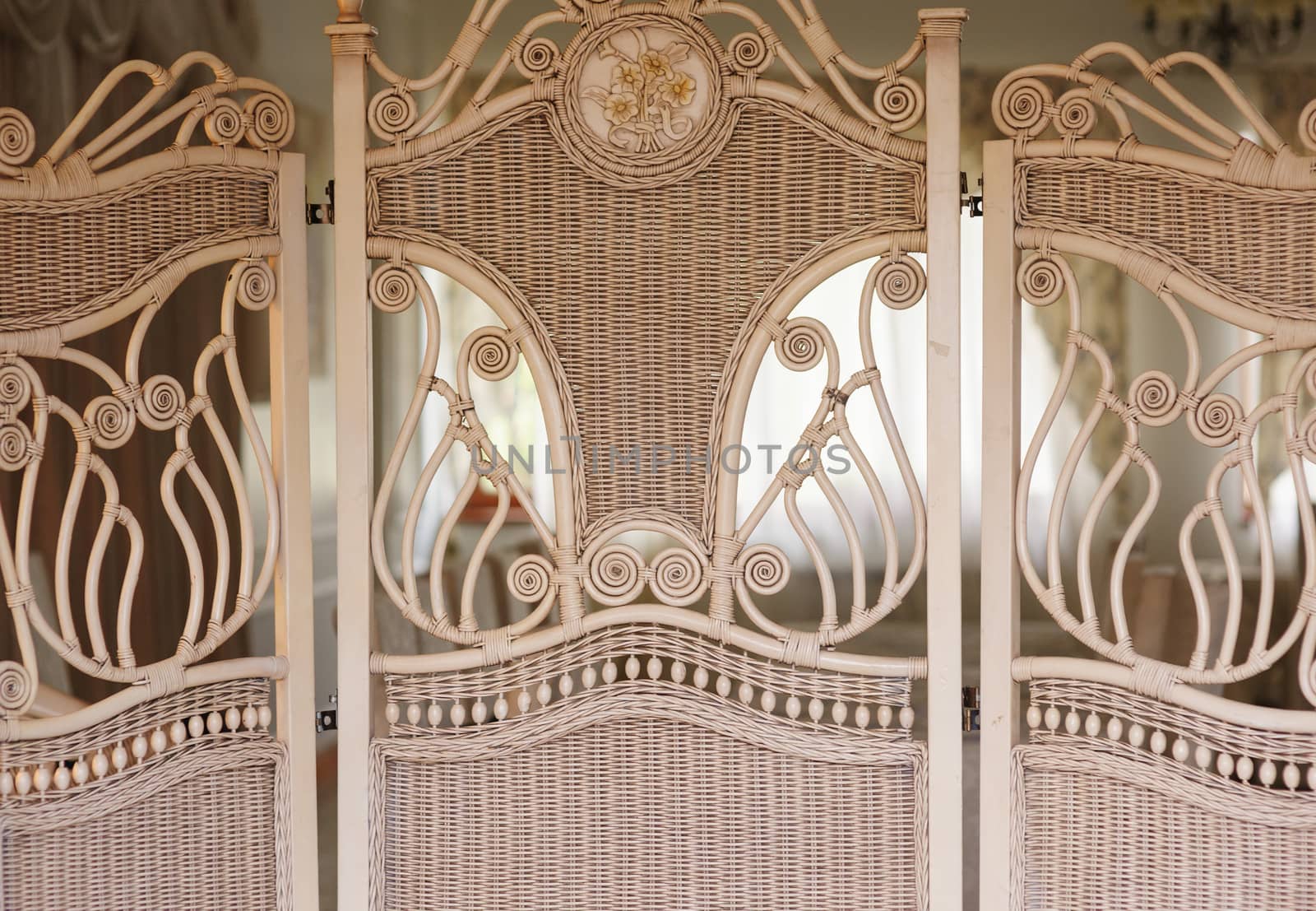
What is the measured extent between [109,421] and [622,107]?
2.90 ft

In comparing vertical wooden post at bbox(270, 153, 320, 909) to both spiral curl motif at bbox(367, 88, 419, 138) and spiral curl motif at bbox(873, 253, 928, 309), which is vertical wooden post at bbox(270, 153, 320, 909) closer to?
spiral curl motif at bbox(367, 88, 419, 138)

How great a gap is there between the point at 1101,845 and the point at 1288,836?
25 cm

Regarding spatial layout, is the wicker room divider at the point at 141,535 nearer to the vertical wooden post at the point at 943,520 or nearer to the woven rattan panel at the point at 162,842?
the woven rattan panel at the point at 162,842

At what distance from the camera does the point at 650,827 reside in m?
1.74

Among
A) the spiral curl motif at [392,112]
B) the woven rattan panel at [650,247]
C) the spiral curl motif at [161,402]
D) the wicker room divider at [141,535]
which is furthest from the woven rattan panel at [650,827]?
the spiral curl motif at [392,112]

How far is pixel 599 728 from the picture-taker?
175 centimetres

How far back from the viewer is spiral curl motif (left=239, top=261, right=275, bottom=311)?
5.74 feet

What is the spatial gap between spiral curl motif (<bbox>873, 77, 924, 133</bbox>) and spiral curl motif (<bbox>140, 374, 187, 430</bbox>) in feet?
3.67

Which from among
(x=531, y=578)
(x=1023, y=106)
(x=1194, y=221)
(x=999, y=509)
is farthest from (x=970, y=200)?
(x=531, y=578)

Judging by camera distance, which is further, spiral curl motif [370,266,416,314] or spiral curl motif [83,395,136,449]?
spiral curl motif [370,266,416,314]

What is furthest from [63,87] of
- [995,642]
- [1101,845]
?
[1101,845]

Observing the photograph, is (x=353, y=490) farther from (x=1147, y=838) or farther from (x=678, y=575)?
(x=1147, y=838)

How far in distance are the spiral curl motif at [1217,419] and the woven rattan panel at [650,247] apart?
1.61ft

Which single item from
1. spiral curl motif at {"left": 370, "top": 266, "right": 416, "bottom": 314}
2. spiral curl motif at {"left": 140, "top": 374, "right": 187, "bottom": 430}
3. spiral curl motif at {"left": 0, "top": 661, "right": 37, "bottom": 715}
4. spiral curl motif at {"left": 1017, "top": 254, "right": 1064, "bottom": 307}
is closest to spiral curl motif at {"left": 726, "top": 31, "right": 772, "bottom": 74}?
spiral curl motif at {"left": 1017, "top": 254, "right": 1064, "bottom": 307}
